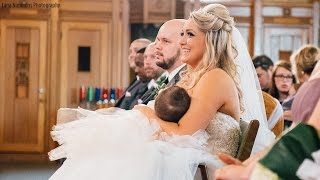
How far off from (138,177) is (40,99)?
677 centimetres

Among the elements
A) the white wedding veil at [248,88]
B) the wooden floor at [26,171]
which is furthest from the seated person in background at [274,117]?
the wooden floor at [26,171]

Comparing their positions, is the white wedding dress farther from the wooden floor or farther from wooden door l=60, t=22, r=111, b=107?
wooden door l=60, t=22, r=111, b=107

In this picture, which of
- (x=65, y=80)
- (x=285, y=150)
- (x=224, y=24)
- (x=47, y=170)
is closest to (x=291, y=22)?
(x=65, y=80)

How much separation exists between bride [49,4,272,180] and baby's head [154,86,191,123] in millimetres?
26

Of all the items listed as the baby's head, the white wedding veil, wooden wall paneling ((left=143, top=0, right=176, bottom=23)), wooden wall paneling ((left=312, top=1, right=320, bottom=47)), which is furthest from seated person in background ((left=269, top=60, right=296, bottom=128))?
wooden wall paneling ((left=312, top=1, right=320, bottom=47))

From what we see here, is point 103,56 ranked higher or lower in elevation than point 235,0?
lower

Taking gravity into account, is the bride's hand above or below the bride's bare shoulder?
below

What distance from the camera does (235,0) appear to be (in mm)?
9016

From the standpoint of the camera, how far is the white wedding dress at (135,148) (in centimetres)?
244

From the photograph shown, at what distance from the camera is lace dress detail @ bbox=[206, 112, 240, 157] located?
8.48ft

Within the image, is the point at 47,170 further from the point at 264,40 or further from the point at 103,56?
the point at 264,40

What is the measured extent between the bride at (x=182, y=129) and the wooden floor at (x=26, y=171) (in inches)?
174

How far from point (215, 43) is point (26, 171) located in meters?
5.44

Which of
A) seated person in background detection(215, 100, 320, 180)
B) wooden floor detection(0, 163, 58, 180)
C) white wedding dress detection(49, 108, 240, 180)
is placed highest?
seated person in background detection(215, 100, 320, 180)
